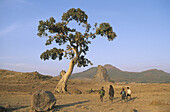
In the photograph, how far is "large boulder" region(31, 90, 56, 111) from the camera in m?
11.8

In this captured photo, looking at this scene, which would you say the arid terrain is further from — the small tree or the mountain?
the mountain

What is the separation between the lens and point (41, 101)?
12.0m

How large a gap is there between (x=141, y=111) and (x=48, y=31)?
50.4 ft

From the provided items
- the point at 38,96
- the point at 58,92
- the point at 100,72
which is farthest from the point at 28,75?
the point at 38,96

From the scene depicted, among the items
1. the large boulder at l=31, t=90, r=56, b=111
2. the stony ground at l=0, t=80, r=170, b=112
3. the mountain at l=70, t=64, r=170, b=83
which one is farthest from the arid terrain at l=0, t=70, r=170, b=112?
the mountain at l=70, t=64, r=170, b=83

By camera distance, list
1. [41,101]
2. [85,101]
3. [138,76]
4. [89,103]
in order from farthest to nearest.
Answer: [138,76], [85,101], [89,103], [41,101]

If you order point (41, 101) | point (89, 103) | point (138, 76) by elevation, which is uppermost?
point (138, 76)

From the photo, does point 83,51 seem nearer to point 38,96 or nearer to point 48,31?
point 48,31

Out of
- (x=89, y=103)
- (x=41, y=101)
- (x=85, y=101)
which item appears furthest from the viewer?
(x=85, y=101)

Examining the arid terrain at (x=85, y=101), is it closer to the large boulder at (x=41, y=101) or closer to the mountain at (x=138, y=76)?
the large boulder at (x=41, y=101)

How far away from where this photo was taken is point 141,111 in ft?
44.1

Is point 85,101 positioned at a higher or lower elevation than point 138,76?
lower

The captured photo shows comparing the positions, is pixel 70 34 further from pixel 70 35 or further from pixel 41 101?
pixel 41 101

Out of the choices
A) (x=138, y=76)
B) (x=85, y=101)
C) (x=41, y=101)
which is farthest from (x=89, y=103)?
(x=138, y=76)
